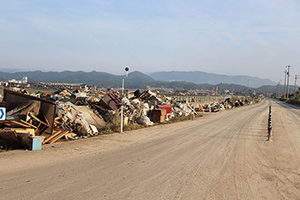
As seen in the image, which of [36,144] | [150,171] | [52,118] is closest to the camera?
[150,171]

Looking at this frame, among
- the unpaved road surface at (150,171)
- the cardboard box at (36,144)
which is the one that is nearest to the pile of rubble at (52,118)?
the cardboard box at (36,144)

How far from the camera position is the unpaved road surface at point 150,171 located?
16.3 ft

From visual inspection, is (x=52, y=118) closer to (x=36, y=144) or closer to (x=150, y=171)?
(x=36, y=144)

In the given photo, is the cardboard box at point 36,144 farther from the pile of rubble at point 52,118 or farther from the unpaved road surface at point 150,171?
the unpaved road surface at point 150,171

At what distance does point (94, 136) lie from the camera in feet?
36.7

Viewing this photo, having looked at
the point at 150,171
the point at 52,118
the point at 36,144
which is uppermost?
the point at 52,118

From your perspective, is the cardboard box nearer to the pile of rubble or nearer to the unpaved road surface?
the pile of rubble

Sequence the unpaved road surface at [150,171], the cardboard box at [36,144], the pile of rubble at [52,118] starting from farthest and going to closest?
the pile of rubble at [52,118]
the cardboard box at [36,144]
the unpaved road surface at [150,171]

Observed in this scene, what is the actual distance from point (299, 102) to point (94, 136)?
6037 cm

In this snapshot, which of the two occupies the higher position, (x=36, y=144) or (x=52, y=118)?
(x=52, y=118)

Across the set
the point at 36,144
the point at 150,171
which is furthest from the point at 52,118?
the point at 150,171

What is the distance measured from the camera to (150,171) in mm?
6367

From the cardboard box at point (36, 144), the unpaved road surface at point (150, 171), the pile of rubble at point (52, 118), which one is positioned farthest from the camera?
the pile of rubble at point (52, 118)

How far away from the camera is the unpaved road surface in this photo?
16.3 ft
